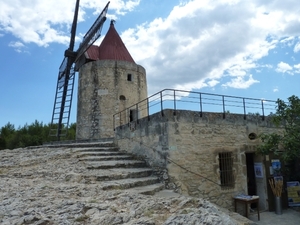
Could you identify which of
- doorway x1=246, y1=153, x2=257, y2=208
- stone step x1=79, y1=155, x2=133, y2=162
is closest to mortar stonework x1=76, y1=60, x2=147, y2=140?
stone step x1=79, y1=155, x2=133, y2=162

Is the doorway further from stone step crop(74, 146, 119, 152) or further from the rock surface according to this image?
stone step crop(74, 146, 119, 152)

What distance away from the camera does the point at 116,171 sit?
7641 millimetres

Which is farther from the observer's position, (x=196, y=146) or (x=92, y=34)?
(x=92, y=34)

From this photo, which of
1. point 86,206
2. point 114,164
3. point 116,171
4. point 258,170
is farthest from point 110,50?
point 86,206

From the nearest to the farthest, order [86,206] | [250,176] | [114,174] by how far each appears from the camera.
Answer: [86,206], [114,174], [250,176]

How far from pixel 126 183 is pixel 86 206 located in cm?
197

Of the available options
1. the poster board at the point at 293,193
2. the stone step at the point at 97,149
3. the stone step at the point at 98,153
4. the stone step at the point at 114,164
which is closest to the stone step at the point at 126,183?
the stone step at the point at 114,164

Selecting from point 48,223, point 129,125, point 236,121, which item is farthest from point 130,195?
point 236,121

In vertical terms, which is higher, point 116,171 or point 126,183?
point 116,171

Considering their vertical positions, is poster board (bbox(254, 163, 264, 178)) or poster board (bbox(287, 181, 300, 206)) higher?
poster board (bbox(254, 163, 264, 178))

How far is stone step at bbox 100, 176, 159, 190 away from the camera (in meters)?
6.26

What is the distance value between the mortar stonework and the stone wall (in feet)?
18.6

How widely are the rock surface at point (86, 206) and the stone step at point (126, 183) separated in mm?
224

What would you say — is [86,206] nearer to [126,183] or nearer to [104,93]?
[126,183]
